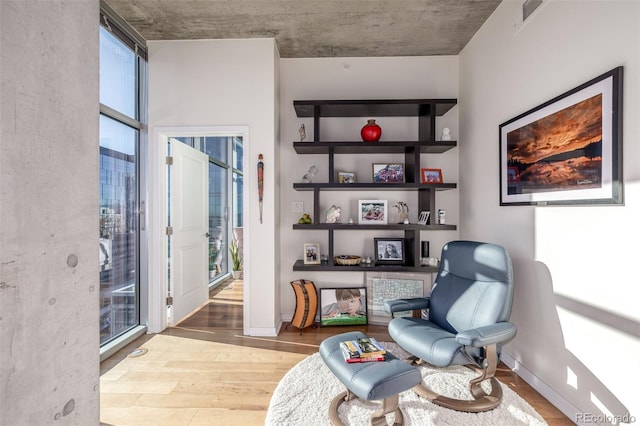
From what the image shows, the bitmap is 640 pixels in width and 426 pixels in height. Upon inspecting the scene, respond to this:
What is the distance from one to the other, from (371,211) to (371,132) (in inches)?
33.1

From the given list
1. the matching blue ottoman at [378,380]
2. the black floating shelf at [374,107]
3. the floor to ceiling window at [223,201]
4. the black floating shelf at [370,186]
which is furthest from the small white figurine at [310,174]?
the floor to ceiling window at [223,201]

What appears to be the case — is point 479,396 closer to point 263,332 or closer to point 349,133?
point 263,332

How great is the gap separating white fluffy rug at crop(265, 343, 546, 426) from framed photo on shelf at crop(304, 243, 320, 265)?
1.19 meters

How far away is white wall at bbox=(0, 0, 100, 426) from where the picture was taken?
0.90 meters

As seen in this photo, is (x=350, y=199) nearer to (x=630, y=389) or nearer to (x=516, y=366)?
(x=516, y=366)

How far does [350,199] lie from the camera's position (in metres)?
3.38

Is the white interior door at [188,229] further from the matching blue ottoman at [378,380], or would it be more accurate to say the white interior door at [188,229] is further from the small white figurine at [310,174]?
the matching blue ottoman at [378,380]

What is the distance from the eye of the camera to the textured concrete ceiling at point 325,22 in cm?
250

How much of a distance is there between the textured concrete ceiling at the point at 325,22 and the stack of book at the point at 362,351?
104 inches

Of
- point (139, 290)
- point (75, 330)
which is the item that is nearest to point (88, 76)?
point (75, 330)

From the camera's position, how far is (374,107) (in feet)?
10.1

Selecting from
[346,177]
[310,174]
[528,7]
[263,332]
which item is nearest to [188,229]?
[263,332]

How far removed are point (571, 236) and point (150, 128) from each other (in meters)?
3.68

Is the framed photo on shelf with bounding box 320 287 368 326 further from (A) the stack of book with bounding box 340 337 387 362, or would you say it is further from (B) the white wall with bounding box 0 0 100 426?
(B) the white wall with bounding box 0 0 100 426
